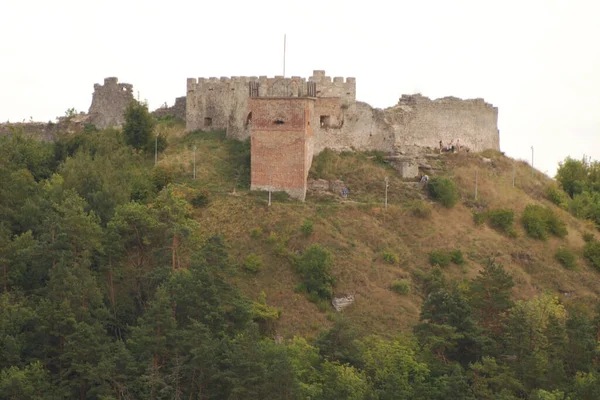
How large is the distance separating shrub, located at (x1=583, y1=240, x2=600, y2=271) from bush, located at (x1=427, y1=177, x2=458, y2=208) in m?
5.85

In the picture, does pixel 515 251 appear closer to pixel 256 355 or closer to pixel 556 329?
pixel 556 329

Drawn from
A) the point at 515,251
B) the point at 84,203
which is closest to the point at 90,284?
the point at 84,203

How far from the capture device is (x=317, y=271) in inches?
1531

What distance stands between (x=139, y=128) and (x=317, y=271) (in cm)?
1345

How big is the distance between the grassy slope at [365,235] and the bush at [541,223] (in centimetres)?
42

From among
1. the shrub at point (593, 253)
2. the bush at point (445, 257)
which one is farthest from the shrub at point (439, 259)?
the shrub at point (593, 253)

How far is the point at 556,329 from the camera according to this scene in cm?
3472

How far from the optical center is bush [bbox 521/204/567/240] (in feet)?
148

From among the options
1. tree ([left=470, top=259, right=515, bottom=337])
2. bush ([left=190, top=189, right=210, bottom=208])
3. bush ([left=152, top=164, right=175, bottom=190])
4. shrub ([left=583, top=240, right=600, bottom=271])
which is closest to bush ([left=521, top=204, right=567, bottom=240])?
shrub ([left=583, top=240, right=600, bottom=271])

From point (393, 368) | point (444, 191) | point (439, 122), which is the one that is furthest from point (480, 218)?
point (393, 368)

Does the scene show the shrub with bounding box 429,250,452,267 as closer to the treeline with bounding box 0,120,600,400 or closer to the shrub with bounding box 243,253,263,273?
the treeline with bounding box 0,120,600,400

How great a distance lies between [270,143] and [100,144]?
879 cm

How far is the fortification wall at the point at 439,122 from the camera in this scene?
48719mm

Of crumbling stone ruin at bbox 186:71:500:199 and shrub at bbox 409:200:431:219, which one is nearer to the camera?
crumbling stone ruin at bbox 186:71:500:199
